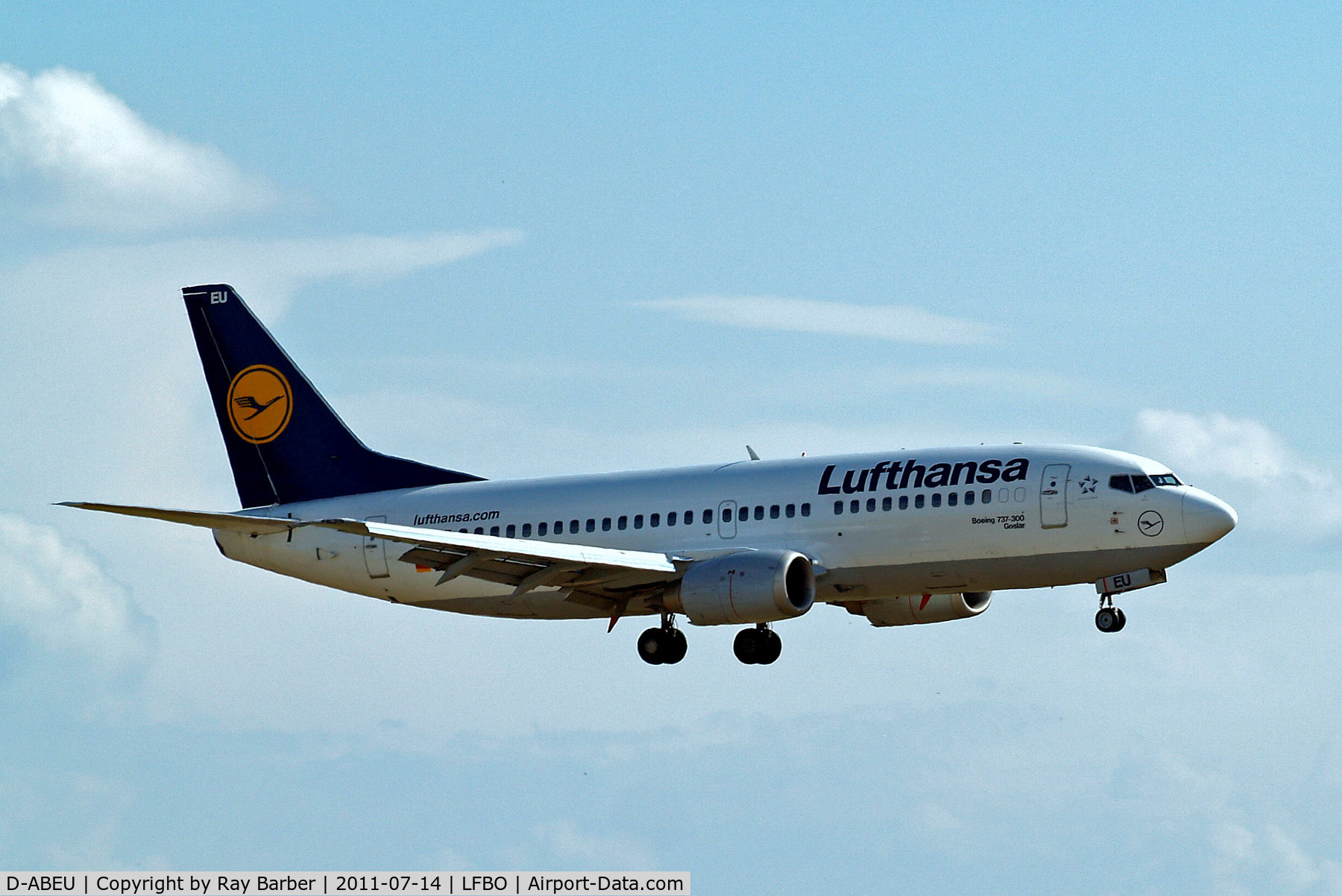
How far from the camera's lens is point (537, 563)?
1622 inches

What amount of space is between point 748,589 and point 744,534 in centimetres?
292

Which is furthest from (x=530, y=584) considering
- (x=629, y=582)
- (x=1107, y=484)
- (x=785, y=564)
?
(x=1107, y=484)

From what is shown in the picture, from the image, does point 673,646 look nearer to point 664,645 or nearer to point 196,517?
point 664,645

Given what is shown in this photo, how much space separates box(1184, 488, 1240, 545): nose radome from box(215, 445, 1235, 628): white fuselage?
0.04 metres

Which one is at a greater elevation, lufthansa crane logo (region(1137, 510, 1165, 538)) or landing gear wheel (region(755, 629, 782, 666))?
landing gear wheel (region(755, 629, 782, 666))

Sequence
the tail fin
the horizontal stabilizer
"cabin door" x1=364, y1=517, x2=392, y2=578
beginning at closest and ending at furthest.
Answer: the horizontal stabilizer < "cabin door" x1=364, y1=517, x2=392, y2=578 < the tail fin

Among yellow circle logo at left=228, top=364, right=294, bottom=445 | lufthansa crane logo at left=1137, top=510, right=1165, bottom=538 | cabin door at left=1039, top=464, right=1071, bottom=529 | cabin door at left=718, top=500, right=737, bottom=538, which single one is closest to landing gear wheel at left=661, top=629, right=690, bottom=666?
cabin door at left=718, top=500, right=737, bottom=538

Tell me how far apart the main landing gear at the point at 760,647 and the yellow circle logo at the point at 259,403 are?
584 inches

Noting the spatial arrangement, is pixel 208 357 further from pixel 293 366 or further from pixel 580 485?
pixel 580 485

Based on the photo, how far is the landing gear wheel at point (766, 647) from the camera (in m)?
46.2

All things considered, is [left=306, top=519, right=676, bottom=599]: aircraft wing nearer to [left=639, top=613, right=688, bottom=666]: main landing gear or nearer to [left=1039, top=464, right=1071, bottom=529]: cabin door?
[left=639, top=613, right=688, bottom=666]: main landing gear

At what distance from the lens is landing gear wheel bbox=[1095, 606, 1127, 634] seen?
4019cm

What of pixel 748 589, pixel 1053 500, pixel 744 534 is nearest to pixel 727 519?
pixel 744 534

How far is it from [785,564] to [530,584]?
5988mm
